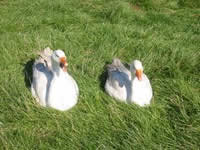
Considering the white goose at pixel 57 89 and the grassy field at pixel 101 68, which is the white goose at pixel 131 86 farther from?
the white goose at pixel 57 89

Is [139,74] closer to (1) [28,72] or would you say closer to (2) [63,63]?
(2) [63,63]

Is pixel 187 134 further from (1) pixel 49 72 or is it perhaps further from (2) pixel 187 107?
(1) pixel 49 72

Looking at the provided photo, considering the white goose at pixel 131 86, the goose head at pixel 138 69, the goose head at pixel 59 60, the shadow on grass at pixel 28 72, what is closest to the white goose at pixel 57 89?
the goose head at pixel 59 60

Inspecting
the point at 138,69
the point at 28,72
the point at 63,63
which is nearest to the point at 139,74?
the point at 138,69

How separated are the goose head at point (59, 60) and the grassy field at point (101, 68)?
1.44 feet

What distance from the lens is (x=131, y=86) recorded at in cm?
336

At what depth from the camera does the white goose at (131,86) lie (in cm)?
324

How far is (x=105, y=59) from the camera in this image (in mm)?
4102

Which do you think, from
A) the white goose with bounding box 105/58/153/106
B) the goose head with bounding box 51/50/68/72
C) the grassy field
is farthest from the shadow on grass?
the white goose with bounding box 105/58/153/106

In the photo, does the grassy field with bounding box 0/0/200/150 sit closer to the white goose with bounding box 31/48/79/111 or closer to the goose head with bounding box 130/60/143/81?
the white goose with bounding box 31/48/79/111

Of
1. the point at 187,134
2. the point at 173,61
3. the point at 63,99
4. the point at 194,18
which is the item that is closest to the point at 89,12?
the point at 194,18

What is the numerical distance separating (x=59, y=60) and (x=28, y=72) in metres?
0.90

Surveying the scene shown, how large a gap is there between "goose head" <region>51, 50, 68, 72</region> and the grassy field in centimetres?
44

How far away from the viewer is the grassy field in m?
3.02
